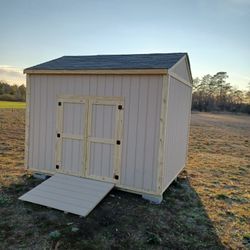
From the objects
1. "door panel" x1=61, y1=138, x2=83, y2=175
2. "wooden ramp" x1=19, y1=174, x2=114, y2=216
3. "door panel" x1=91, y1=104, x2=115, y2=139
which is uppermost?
"door panel" x1=91, y1=104, x2=115, y2=139

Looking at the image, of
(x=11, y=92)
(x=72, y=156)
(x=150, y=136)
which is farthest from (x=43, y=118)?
(x=11, y=92)

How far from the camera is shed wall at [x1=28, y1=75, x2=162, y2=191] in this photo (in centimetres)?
433

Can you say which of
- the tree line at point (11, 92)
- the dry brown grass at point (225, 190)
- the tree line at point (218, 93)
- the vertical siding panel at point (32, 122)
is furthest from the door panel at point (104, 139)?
the tree line at point (218, 93)

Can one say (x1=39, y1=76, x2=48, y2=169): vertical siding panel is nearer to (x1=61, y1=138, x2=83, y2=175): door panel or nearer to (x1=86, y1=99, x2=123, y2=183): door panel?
(x1=61, y1=138, x2=83, y2=175): door panel

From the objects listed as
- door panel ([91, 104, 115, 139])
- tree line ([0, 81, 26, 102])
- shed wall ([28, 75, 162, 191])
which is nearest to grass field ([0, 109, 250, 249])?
shed wall ([28, 75, 162, 191])

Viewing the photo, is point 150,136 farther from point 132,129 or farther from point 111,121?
point 111,121

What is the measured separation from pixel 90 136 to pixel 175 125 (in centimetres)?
189

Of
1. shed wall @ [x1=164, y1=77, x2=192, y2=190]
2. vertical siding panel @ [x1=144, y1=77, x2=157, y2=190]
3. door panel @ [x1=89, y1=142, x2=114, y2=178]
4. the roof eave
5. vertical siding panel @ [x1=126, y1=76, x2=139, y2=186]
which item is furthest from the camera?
door panel @ [x1=89, y1=142, x2=114, y2=178]

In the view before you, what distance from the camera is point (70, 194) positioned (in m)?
4.32

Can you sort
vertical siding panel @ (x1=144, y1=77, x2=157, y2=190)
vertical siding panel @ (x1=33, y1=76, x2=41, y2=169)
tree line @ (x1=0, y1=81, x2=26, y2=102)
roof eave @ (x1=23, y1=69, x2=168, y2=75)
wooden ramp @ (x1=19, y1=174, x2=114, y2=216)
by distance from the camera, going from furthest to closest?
tree line @ (x1=0, y1=81, x2=26, y2=102)
vertical siding panel @ (x1=33, y1=76, x2=41, y2=169)
vertical siding panel @ (x1=144, y1=77, x2=157, y2=190)
roof eave @ (x1=23, y1=69, x2=168, y2=75)
wooden ramp @ (x1=19, y1=174, x2=114, y2=216)

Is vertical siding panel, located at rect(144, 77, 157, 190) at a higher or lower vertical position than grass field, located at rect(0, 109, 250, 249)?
higher

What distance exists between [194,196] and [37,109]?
405 centimetres

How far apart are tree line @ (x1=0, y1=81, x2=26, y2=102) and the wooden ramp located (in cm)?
4712

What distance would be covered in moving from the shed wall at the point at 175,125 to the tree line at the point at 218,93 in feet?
159
